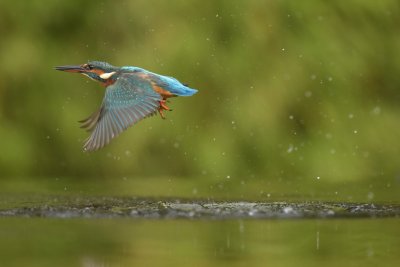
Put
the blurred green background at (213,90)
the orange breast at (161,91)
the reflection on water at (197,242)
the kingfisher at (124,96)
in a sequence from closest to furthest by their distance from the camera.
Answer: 1. the reflection on water at (197,242)
2. the kingfisher at (124,96)
3. the orange breast at (161,91)
4. the blurred green background at (213,90)

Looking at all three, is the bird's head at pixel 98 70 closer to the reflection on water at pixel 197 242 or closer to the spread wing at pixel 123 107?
the spread wing at pixel 123 107

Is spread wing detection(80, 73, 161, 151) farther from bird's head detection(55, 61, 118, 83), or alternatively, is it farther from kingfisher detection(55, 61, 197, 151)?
bird's head detection(55, 61, 118, 83)

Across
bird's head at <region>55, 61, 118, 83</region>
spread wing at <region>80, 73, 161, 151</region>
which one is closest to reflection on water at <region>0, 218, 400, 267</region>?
spread wing at <region>80, 73, 161, 151</region>

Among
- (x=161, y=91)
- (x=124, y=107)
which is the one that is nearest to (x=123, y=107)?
(x=124, y=107)

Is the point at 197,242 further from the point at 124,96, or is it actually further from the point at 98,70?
the point at 98,70

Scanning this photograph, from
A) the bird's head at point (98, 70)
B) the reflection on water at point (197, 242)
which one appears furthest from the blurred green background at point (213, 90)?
the reflection on water at point (197, 242)

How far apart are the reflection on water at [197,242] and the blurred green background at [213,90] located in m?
4.89

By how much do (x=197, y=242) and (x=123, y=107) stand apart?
81.5 inches

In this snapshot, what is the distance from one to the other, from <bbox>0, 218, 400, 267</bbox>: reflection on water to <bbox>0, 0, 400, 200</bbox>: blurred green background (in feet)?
16.0

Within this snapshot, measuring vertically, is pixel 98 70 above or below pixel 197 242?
above

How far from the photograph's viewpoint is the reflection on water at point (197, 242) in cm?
722

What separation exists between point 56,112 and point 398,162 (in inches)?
163

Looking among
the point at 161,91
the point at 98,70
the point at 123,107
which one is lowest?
the point at 123,107

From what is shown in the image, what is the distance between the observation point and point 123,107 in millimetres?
9875
